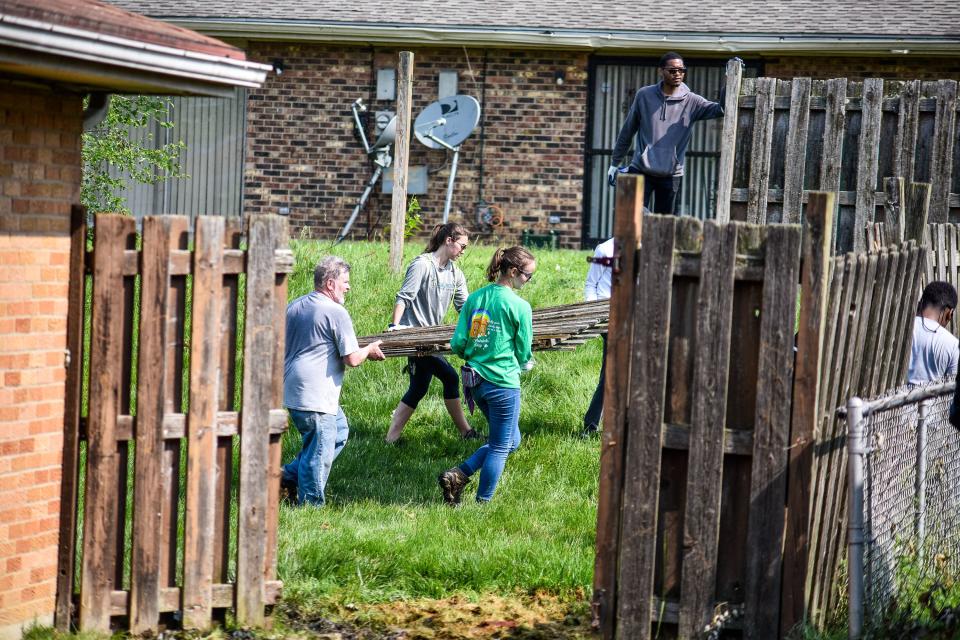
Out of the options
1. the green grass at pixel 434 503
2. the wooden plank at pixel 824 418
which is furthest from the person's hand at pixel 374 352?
the wooden plank at pixel 824 418

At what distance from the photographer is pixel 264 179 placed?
17.2 meters

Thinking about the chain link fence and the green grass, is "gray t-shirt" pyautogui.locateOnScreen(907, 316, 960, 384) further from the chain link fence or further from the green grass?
the green grass

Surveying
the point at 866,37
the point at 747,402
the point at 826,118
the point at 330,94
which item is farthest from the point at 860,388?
the point at 330,94

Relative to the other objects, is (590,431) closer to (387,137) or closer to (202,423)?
(202,423)

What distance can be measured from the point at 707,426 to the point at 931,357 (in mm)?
3025

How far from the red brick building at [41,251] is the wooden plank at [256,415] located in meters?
0.73

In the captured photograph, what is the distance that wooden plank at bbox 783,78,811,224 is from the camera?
9586 mm

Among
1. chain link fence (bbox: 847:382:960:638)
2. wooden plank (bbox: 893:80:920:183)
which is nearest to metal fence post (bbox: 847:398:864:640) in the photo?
chain link fence (bbox: 847:382:960:638)

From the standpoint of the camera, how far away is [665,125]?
9422 millimetres

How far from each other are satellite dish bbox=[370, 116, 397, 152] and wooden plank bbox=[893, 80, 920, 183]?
8131mm

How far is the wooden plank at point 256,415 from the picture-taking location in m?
5.27

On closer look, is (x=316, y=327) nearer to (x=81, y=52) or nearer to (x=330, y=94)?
(x=81, y=52)

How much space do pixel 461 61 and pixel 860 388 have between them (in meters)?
12.1

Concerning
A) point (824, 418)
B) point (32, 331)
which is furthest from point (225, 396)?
point (824, 418)
